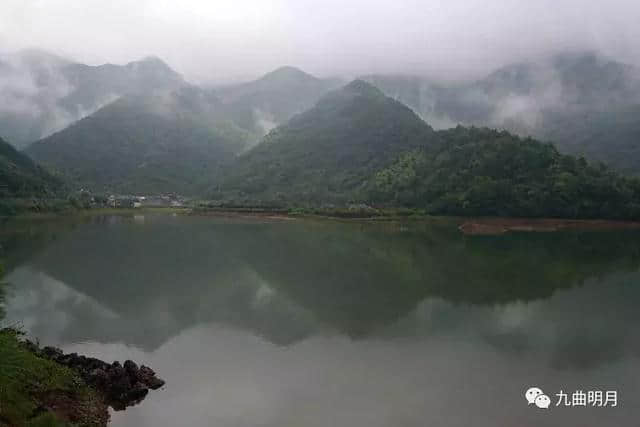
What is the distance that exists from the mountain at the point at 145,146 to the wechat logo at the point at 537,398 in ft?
369

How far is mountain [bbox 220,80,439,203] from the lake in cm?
5477

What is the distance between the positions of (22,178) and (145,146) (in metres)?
76.3

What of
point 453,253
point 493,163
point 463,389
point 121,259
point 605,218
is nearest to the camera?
point 463,389

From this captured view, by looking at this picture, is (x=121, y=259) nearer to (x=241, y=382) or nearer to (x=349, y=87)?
(x=241, y=382)

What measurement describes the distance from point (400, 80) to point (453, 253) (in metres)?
162

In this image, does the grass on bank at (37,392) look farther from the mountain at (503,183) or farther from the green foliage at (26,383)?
the mountain at (503,183)

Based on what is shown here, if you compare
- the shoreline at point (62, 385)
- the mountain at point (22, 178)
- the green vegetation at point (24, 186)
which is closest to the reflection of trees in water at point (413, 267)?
the shoreline at point (62, 385)

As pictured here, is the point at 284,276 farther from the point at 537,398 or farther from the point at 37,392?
the point at 37,392

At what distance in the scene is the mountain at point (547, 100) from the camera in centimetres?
14138

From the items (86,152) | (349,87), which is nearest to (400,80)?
(349,87)

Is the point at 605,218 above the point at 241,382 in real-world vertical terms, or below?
above

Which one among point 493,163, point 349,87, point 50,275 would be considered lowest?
point 50,275

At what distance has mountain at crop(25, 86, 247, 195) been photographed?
127m

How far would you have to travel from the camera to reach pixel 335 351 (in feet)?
52.7
